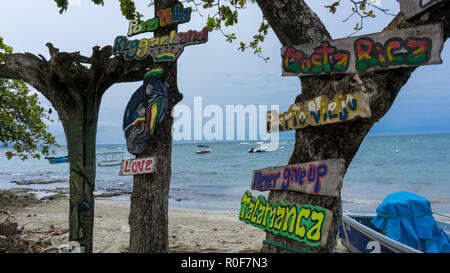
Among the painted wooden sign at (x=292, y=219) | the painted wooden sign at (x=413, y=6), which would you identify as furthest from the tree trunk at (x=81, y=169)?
the painted wooden sign at (x=413, y=6)

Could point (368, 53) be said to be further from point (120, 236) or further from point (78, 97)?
point (120, 236)

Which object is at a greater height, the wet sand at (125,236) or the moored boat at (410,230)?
the moored boat at (410,230)

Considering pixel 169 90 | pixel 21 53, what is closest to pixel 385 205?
pixel 169 90

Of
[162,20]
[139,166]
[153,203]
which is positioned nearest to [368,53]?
[162,20]

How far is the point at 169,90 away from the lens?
15.4 feet

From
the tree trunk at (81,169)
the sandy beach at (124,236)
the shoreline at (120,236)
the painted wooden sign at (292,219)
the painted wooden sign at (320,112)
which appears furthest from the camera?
the sandy beach at (124,236)

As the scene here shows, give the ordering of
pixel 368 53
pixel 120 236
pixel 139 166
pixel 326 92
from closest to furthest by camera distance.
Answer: pixel 368 53 → pixel 326 92 → pixel 139 166 → pixel 120 236

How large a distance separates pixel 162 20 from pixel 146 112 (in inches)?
62.6

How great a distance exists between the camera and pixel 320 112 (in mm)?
2725

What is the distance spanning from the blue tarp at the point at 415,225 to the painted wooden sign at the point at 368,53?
3327mm

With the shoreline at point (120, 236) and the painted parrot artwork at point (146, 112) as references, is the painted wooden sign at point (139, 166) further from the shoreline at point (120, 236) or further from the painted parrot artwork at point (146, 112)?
the shoreline at point (120, 236)

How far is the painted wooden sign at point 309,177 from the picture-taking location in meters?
2.64

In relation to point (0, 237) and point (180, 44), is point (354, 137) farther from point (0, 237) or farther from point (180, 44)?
point (0, 237)
